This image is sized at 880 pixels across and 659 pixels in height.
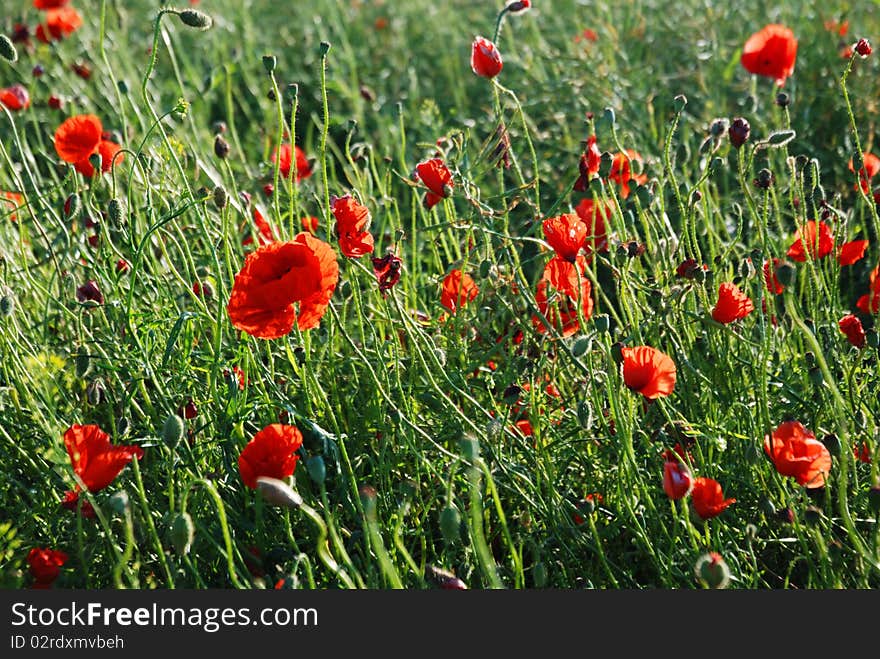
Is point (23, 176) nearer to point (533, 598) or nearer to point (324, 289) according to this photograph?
point (324, 289)

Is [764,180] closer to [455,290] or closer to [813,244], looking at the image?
[813,244]

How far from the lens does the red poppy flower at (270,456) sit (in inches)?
53.3

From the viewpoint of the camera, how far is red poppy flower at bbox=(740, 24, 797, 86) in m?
2.10

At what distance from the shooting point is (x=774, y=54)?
212cm

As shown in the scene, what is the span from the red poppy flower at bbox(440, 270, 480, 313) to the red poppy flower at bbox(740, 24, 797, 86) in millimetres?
845

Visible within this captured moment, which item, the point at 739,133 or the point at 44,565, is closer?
the point at 44,565

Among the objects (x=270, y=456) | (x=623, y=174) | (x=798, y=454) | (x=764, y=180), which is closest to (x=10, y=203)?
(x=270, y=456)

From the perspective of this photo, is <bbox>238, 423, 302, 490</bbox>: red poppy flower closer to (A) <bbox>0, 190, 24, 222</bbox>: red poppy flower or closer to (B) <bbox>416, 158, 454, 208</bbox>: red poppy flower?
(B) <bbox>416, 158, 454, 208</bbox>: red poppy flower

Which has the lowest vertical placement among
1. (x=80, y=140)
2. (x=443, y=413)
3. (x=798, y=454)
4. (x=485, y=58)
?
(x=443, y=413)

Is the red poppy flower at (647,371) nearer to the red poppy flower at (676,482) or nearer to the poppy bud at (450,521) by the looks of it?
the red poppy flower at (676,482)

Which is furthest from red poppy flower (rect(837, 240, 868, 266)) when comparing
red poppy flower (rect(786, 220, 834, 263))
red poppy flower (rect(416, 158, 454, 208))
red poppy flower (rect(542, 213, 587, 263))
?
red poppy flower (rect(416, 158, 454, 208))

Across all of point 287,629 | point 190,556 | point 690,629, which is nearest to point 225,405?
point 190,556

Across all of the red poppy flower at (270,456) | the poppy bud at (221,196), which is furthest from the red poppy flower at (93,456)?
the poppy bud at (221,196)

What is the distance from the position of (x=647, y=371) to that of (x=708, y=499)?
0.19 m
